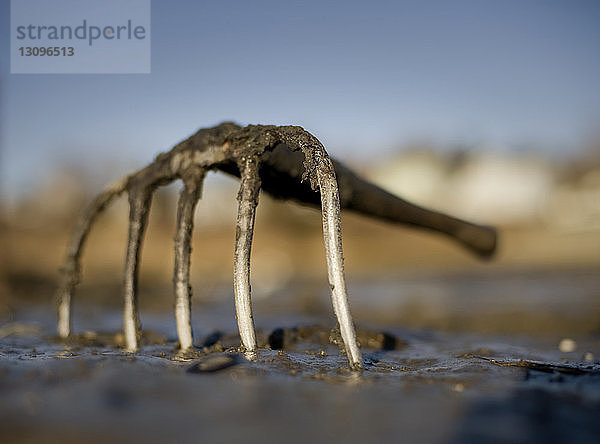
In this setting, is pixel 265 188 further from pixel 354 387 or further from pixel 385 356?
pixel 354 387

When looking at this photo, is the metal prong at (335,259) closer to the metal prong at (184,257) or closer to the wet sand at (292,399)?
the wet sand at (292,399)

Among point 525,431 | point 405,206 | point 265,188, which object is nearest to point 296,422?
point 525,431

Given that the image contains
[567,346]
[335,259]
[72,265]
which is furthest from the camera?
[567,346]

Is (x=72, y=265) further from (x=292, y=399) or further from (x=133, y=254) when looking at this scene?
(x=292, y=399)

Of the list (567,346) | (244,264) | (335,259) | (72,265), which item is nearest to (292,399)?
(335,259)

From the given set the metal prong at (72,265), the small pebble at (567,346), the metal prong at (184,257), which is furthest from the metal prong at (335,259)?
the small pebble at (567,346)

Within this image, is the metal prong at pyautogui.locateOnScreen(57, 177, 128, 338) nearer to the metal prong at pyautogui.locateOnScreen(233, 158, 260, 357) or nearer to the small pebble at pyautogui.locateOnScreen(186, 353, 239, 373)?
the metal prong at pyautogui.locateOnScreen(233, 158, 260, 357)
